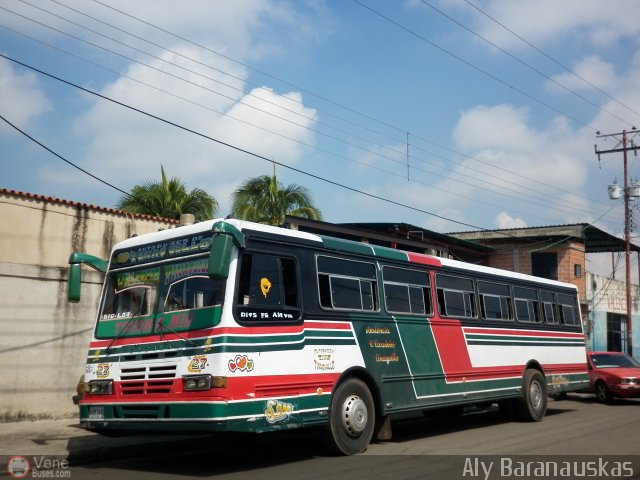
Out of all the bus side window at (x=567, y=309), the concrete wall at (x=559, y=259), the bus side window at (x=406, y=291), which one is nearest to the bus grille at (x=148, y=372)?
the bus side window at (x=406, y=291)

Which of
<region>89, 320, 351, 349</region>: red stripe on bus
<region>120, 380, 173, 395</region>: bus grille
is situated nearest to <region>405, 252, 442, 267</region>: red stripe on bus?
<region>89, 320, 351, 349</region>: red stripe on bus

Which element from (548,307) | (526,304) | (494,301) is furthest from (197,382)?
(548,307)

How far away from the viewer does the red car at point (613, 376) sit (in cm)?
1897

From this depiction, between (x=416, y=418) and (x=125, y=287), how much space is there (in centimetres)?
852

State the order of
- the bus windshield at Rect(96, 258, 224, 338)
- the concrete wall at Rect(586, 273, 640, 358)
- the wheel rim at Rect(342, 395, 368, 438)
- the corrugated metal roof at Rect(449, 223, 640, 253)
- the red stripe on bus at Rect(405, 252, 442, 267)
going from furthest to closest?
the concrete wall at Rect(586, 273, 640, 358) < the corrugated metal roof at Rect(449, 223, 640, 253) < the red stripe on bus at Rect(405, 252, 442, 267) < the wheel rim at Rect(342, 395, 368, 438) < the bus windshield at Rect(96, 258, 224, 338)

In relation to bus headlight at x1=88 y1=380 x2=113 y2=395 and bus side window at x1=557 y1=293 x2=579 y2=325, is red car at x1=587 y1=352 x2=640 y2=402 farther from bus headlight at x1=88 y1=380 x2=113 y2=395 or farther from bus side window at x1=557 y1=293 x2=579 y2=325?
bus headlight at x1=88 y1=380 x2=113 y2=395

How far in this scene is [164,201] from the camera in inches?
970

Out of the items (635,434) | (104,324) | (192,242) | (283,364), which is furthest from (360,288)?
(635,434)

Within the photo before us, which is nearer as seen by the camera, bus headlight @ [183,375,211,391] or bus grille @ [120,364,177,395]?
bus headlight @ [183,375,211,391]

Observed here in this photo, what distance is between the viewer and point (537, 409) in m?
14.6

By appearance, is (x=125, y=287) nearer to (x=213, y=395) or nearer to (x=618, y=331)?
(x=213, y=395)

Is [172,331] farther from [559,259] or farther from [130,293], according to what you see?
[559,259]

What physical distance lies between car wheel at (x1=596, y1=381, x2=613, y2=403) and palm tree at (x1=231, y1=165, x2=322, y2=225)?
12562 millimetres

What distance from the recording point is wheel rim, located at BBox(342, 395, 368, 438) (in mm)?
9672
